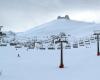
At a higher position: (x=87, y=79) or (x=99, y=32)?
(x=99, y=32)

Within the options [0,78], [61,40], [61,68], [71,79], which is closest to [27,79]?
[0,78]

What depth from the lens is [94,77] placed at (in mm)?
16875

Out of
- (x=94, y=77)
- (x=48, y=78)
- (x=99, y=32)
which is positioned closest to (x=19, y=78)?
(x=48, y=78)

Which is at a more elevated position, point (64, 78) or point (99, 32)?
point (99, 32)

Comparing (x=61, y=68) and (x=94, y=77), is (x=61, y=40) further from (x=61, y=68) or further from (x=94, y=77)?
(x=94, y=77)

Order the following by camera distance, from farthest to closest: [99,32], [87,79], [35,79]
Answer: [99,32] < [35,79] < [87,79]

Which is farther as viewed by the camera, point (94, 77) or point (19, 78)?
point (19, 78)

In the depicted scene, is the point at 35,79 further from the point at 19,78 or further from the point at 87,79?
the point at 87,79

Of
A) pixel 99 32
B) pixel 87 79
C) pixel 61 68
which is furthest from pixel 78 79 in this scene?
pixel 99 32

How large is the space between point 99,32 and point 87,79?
15.4 metres

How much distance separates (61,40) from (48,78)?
752 centimetres

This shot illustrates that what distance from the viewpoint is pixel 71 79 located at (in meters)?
17.1

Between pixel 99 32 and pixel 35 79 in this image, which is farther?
pixel 99 32

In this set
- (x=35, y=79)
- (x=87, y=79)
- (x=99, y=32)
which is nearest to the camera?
(x=87, y=79)
